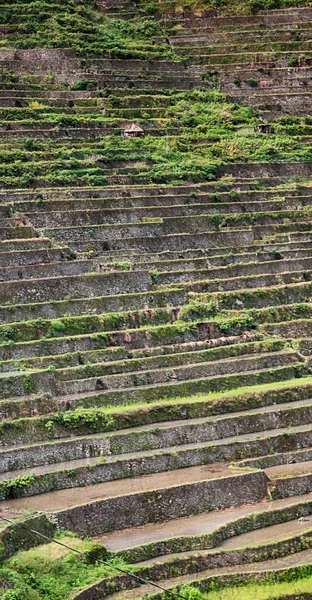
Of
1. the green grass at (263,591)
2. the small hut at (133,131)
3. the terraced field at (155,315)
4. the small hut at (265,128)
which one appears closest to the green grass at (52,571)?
the terraced field at (155,315)

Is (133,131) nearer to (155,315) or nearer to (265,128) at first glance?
A: (265,128)

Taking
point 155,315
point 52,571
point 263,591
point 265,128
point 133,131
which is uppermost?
point 133,131

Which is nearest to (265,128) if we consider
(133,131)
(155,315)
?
(133,131)

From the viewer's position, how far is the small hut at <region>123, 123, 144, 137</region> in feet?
125

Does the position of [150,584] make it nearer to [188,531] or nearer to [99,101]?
[188,531]

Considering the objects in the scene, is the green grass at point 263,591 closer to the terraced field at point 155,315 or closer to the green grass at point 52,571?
the terraced field at point 155,315

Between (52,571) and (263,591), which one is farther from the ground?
(52,571)

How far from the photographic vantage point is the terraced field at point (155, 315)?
2172 centimetres

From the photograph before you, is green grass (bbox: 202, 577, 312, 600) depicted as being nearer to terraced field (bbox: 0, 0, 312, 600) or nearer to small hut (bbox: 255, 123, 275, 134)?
terraced field (bbox: 0, 0, 312, 600)

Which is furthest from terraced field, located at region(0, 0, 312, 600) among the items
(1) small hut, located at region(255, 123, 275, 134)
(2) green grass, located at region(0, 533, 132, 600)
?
(1) small hut, located at region(255, 123, 275, 134)

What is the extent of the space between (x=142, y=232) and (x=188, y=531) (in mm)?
12104

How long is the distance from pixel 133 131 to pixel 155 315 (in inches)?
433

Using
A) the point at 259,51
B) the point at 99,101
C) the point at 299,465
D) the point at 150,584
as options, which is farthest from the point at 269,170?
the point at 150,584

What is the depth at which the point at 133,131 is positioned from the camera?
38.1m
